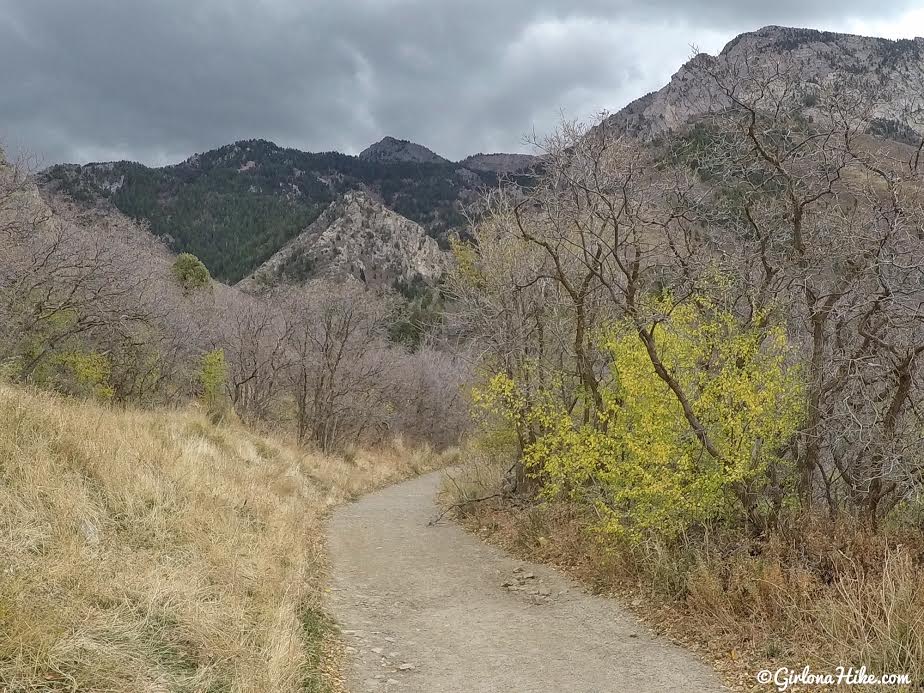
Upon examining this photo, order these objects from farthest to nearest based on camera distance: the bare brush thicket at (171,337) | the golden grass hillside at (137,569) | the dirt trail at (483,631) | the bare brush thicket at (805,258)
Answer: the bare brush thicket at (171,337)
the bare brush thicket at (805,258)
the dirt trail at (483,631)
the golden grass hillside at (137,569)

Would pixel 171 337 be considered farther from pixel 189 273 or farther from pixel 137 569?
pixel 189 273

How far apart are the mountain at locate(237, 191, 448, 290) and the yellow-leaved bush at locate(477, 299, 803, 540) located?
73677 mm

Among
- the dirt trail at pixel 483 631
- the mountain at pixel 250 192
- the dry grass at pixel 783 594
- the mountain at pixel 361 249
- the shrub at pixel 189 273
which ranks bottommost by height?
the dirt trail at pixel 483 631

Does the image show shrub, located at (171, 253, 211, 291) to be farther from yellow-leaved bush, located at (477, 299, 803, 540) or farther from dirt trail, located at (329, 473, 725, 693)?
yellow-leaved bush, located at (477, 299, 803, 540)

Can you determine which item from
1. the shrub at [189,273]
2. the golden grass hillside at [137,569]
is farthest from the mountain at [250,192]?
the golden grass hillside at [137,569]

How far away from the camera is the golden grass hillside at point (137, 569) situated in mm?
3945

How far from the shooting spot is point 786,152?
26.5 ft

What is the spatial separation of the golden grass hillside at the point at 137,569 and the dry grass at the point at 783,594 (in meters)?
3.70

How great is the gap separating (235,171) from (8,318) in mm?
141254

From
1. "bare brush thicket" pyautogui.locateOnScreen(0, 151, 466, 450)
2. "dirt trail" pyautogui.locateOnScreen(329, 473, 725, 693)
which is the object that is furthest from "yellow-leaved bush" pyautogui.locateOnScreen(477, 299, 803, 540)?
"bare brush thicket" pyautogui.locateOnScreen(0, 151, 466, 450)

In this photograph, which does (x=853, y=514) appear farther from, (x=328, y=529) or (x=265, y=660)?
(x=328, y=529)

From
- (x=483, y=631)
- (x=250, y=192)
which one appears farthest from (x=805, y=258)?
(x=250, y=192)

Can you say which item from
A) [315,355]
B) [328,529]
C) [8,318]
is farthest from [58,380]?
[315,355]

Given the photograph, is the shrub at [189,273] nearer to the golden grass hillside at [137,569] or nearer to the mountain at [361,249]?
the golden grass hillside at [137,569]
